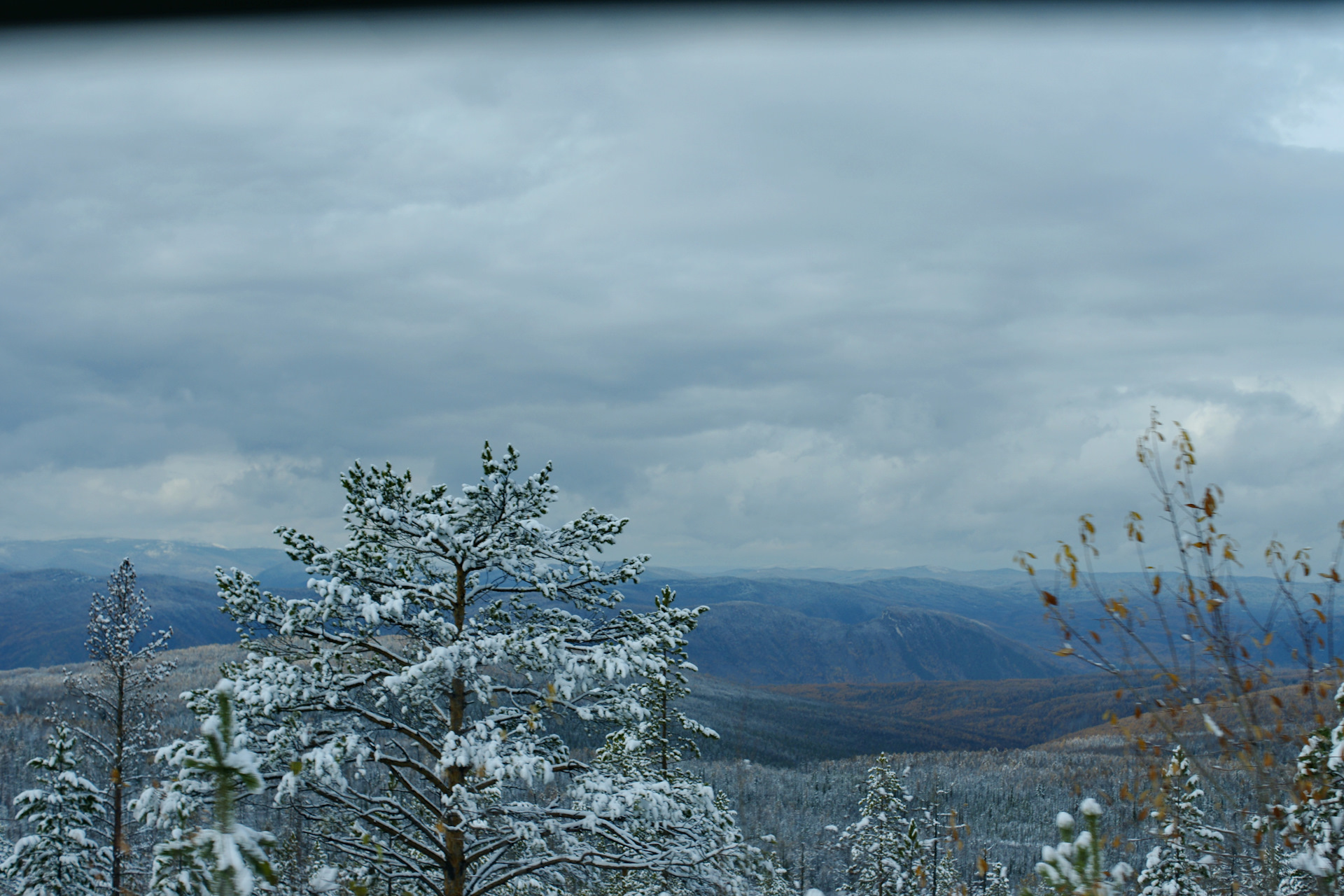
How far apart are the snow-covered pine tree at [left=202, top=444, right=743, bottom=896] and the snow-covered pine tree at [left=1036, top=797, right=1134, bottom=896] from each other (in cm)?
645

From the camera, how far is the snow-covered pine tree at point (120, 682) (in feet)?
68.0

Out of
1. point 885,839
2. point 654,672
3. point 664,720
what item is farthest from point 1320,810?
point 885,839

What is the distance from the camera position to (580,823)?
416 inches

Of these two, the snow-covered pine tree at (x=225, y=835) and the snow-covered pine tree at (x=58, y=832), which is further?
the snow-covered pine tree at (x=58, y=832)

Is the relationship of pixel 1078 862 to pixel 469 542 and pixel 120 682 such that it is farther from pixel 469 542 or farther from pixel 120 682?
pixel 120 682

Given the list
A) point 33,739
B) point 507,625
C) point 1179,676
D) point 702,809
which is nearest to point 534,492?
point 507,625

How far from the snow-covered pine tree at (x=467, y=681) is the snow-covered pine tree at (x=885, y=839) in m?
21.3

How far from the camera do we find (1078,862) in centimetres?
375

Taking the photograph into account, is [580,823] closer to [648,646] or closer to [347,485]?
[648,646]

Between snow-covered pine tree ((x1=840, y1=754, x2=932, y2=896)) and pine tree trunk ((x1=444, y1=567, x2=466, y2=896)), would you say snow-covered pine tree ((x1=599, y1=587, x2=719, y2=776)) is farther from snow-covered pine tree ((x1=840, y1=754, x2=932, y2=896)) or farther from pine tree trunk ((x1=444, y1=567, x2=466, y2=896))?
snow-covered pine tree ((x1=840, y1=754, x2=932, y2=896))

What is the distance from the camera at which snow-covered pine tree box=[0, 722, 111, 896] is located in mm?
17734

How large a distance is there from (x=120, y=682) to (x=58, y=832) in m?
4.03

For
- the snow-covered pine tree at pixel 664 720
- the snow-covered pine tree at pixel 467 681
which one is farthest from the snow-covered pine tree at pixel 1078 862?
the snow-covered pine tree at pixel 467 681

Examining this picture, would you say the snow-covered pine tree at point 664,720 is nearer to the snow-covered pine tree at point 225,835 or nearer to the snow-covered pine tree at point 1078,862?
the snow-covered pine tree at point 1078,862
